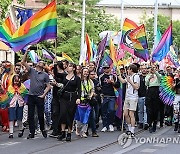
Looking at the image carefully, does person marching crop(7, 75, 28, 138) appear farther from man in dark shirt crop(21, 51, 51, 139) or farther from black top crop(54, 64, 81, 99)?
black top crop(54, 64, 81, 99)

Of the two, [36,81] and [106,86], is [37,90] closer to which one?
[36,81]

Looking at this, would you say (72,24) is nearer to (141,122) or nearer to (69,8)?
(69,8)

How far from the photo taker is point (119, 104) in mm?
15188

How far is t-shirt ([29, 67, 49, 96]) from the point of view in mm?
12805

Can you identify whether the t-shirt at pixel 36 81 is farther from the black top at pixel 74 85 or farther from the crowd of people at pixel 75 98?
the black top at pixel 74 85

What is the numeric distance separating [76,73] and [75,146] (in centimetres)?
201

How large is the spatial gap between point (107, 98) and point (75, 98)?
8.17 ft

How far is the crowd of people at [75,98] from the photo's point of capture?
1281cm

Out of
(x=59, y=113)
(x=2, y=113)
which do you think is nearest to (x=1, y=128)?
(x=2, y=113)

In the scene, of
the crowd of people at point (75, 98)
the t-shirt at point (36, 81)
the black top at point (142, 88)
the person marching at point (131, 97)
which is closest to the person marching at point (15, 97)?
the crowd of people at point (75, 98)


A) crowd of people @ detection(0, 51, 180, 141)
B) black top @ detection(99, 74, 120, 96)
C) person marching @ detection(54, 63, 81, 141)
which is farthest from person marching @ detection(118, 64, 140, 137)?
person marching @ detection(54, 63, 81, 141)

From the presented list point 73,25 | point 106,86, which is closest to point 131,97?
point 106,86

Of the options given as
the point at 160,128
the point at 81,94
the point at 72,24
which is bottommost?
the point at 160,128

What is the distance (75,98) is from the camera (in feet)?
41.8
